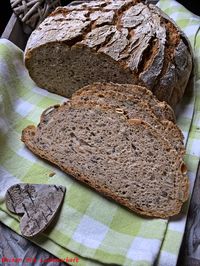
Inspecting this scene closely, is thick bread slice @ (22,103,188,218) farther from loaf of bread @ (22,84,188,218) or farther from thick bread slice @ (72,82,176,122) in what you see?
thick bread slice @ (72,82,176,122)

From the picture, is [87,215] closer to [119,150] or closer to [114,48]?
[119,150]

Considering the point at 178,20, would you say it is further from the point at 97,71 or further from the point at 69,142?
the point at 69,142

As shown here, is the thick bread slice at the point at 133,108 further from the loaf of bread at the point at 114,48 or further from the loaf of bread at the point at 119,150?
the loaf of bread at the point at 114,48

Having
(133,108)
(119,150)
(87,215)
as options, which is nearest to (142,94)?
(133,108)

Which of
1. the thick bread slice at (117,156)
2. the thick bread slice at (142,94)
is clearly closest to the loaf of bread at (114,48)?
the thick bread slice at (142,94)

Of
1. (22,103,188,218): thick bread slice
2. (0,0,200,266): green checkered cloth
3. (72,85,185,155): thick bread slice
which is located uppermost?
(72,85,185,155): thick bread slice

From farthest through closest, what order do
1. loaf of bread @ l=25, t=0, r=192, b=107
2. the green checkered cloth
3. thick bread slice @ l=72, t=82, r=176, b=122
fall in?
loaf of bread @ l=25, t=0, r=192, b=107
thick bread slice @ l=72, t=82, r=176, b=122
the green checkered cloth

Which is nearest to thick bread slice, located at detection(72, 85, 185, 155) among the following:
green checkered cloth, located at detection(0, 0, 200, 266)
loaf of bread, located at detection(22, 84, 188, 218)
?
loaf of bread, located at detection(22, 84, 188, 218)

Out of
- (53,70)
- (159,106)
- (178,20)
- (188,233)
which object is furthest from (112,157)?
(178,20)
